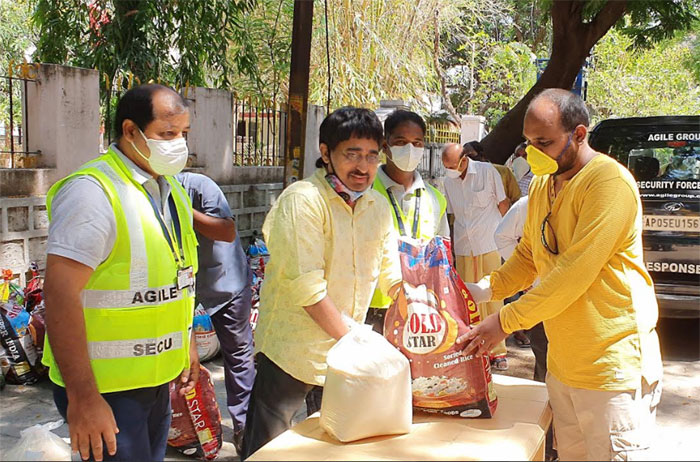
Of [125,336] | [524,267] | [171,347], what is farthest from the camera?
[524,267]

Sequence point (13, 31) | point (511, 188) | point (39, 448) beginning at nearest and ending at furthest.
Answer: point (39, 448), point (511, 188), point (13, 31)

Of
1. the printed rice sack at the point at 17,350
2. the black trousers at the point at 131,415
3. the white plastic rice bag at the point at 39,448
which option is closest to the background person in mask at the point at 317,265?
the black trousers at the point at 131,415

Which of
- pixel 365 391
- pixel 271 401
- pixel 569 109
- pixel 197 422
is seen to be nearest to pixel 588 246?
pixel 569 109

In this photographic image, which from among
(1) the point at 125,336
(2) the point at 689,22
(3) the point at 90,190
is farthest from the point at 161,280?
(2) the point at 689,22

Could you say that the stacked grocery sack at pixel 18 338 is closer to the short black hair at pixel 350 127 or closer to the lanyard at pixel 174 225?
the lanyard at pixel 174 225

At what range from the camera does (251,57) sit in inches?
395

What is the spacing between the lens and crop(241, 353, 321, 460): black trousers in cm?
283

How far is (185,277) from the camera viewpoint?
8.14 feet

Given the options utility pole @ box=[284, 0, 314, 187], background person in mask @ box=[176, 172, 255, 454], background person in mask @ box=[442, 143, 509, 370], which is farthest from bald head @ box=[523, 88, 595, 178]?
background person in mask @ box=[442, 143, 509, 370]

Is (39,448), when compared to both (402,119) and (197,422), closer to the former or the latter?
(197,422)

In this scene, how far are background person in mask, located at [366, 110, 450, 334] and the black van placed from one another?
3.34 metres

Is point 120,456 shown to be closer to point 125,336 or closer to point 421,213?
point 125,336

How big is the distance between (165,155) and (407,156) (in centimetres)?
176

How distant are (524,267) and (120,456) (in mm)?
1756
